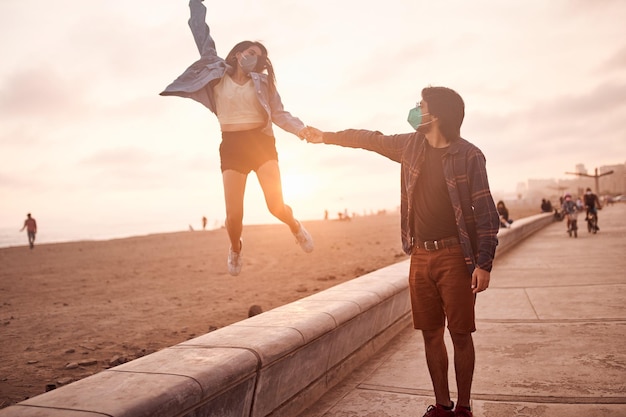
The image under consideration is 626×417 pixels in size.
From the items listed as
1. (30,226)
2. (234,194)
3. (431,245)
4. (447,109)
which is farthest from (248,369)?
(30,226)

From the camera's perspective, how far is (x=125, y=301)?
8.95 meters

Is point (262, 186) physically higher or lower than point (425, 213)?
higher

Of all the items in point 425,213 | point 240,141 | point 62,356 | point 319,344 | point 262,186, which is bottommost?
point 62,356

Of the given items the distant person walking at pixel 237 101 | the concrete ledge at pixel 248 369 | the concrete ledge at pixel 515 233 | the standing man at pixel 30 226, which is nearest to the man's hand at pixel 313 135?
the distant person walking at pixel 237 101

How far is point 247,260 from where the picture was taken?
607 inches

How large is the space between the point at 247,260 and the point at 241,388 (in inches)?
521

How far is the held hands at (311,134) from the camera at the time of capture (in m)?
2.93

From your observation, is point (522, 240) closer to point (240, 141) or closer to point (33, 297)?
point (33, 297)

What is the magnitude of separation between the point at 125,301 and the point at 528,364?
739 cm

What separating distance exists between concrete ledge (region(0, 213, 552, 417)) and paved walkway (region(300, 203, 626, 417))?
25 centimetres

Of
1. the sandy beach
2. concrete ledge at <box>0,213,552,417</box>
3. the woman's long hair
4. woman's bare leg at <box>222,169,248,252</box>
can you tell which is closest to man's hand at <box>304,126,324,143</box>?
the woman's long hair

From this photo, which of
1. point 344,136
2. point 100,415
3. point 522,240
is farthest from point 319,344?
point 522,240

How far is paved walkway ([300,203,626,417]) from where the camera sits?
3.01 metres

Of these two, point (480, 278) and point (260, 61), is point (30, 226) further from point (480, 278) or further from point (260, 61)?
point (480, 278)
